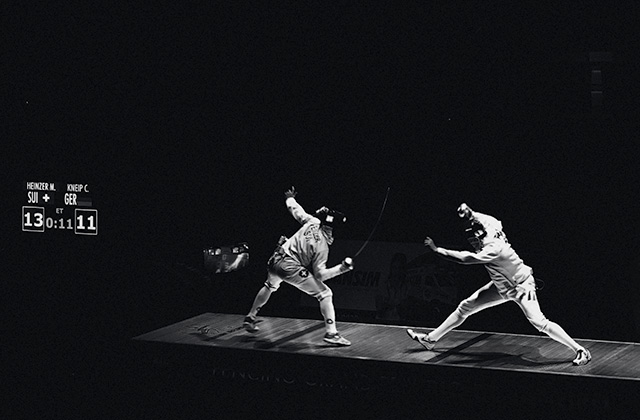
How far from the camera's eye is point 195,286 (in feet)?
32.6

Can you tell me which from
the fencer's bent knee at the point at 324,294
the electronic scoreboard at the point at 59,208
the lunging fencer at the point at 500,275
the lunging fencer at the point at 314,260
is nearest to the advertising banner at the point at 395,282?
the lunging fencer at the point at 314,260

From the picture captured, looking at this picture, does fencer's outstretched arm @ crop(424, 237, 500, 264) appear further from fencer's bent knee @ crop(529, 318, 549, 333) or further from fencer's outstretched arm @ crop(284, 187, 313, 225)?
fencer's outstretched arm @ crop(284, 187, 313, 225)

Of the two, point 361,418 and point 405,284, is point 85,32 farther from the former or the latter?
point 361,418

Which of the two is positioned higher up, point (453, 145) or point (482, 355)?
point (453, 145)

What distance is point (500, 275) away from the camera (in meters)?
7.60

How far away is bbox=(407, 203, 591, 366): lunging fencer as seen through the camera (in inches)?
294

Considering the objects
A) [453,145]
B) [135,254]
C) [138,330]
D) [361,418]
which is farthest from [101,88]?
[361,418]

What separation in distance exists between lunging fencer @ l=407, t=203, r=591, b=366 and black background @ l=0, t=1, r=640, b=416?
1.05 meters

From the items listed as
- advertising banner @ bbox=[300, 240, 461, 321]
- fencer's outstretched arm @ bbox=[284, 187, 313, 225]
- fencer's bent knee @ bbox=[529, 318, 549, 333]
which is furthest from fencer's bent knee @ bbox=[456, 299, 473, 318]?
fencer's outstretched arm @ bbox=[284, 187, 313, 225]

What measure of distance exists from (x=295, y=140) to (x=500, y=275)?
256 cm

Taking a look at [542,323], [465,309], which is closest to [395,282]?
[465,309]

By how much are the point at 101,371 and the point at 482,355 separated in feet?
10.5

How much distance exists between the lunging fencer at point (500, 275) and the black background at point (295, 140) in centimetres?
105

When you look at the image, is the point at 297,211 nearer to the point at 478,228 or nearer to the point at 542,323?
the point at 478,228
